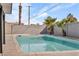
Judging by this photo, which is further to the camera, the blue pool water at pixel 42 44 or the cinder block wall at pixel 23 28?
the blue pool water at pixel 42 44

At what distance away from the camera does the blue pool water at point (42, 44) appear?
5.15m

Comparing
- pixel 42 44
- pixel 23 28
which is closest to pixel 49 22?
pixel 23 28

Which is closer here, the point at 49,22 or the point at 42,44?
the point at 49,22

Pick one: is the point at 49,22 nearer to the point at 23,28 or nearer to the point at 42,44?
the point at 23,28

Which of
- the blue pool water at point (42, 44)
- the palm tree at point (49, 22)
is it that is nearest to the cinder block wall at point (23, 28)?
the palm tree at point (49, 22)

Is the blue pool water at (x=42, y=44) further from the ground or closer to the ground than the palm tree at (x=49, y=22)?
closer to the ground

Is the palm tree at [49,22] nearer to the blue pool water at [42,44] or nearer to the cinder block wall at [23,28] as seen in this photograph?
the cinder block wall at [23,28]

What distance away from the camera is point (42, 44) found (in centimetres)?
622

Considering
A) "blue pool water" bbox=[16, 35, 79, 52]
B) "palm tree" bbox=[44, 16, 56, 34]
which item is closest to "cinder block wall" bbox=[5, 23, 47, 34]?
Answer: "palm tree" bbox=[44, 16, 56, 34]

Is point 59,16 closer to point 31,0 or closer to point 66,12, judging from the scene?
point 66,12

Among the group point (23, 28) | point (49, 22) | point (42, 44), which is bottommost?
point (42, 44)

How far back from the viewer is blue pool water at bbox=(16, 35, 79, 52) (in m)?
5.15

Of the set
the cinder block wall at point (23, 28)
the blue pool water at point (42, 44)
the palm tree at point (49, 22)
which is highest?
the palm tree at point (49, 22)

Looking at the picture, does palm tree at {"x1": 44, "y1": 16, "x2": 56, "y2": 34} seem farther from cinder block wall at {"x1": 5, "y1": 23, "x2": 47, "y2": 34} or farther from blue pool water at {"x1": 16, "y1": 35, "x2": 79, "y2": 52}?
blue pool water at {"x1": 16, "y1": 35, "x2": 79, "y2": 52}
